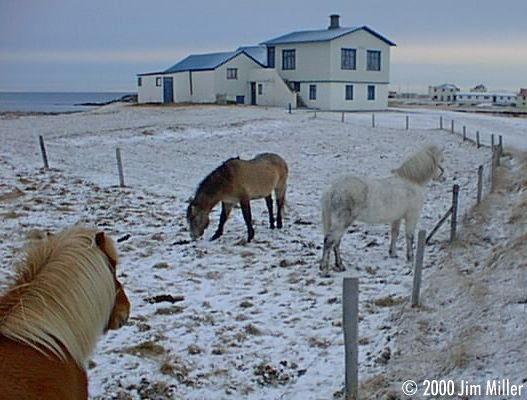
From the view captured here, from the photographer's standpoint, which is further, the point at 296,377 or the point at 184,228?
the point at 184,228

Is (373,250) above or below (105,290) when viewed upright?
below

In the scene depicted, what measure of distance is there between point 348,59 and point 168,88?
1516cm

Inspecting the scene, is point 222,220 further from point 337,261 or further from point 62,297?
point 62,297

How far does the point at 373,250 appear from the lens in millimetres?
8992

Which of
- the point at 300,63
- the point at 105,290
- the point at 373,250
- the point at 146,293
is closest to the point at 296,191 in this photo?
the point at 373,250

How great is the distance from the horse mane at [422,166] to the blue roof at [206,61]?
38697 millimetres

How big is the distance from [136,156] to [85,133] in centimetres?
676

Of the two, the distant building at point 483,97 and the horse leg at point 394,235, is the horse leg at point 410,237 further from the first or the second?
the distant building at point 483,97

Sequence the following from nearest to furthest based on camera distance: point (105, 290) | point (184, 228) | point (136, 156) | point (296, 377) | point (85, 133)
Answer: point (105, 290) → point (296, 377) → point (184, 228) → point (136, 156) → point (85, 133)

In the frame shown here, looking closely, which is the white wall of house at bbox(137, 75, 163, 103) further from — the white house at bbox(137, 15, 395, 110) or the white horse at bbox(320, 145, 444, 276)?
the white horse at bbox(320, 145, 444, 276)

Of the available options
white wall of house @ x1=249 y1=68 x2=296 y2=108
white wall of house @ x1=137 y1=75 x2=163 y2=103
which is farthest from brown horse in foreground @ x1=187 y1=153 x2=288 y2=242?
white wall of house @ x1=137 y1=75 x2=163 y2=103

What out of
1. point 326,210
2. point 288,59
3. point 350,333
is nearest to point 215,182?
point 326,210

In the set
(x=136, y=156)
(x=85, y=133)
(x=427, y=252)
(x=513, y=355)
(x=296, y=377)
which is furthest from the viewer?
(x=85, y=133)

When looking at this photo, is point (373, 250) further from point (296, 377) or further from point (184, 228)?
point (296, 377)
